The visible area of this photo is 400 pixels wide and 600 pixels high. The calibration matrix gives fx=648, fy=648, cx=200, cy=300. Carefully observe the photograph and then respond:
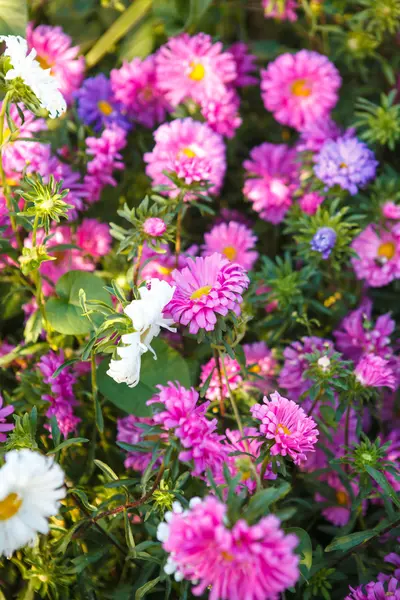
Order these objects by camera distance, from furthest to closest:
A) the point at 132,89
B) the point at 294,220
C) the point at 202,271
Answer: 1. the point at 132,89
2. the point at 294,220
3. the point at 202,271

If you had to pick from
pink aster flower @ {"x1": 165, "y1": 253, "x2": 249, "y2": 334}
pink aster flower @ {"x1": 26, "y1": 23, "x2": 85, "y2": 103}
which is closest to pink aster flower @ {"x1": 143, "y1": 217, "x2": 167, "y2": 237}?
pink aster flower @ {"x1": 165, "y1": 253, "x2": 249, "y2": 334}

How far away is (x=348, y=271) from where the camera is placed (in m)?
1.53

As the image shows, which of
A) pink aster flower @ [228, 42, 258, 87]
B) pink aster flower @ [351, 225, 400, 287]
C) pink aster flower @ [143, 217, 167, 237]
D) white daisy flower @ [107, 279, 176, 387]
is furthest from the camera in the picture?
pink aster flower @ [228, 42, 258, 87]

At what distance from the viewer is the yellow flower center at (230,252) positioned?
4.88ft

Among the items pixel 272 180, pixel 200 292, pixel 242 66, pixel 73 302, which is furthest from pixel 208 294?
pixel 242 66

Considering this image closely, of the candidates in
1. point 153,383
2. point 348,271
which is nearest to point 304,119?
point 348,271

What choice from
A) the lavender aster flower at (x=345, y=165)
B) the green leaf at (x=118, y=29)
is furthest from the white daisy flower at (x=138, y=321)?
the green leaf at (x=118, y=29)

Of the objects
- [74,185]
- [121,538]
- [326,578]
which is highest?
[74,185]

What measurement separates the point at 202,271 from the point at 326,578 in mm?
550

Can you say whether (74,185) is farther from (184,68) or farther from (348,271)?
(348,271)

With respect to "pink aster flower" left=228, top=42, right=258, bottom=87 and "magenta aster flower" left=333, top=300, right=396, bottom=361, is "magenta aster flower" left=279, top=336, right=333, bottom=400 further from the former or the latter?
"pink aster flower" left=228, top=42, right=258, bottom=87

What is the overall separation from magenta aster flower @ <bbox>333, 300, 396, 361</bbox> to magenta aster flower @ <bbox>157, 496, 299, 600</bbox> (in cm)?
75

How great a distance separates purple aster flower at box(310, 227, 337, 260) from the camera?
126 cm

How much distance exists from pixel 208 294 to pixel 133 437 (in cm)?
39
